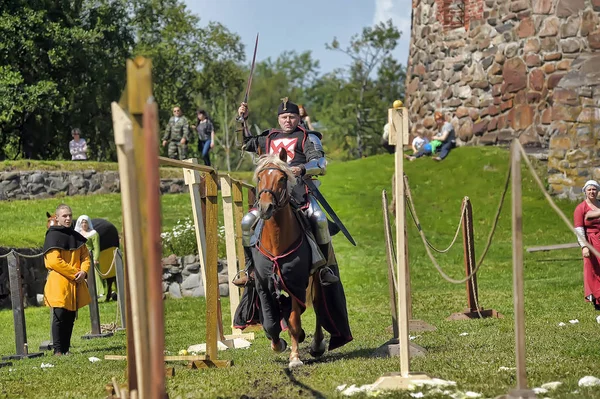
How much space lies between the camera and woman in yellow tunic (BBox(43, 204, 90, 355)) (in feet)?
45.3

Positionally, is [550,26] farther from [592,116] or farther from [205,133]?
[205,133]

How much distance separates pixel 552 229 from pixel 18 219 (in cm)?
1203

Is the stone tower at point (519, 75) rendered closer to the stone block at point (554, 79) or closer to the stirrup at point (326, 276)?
the stone block at point (554, 79)

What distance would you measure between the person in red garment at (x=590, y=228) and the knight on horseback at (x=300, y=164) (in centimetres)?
412

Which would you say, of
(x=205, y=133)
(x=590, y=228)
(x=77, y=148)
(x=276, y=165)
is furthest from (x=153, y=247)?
(x=77, y=148)

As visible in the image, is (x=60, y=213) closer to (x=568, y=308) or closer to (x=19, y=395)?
(x=19, y=395)

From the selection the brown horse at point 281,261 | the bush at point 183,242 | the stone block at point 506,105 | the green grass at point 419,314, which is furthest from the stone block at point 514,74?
the brown horse at point 281,261

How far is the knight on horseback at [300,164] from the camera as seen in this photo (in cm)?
1070

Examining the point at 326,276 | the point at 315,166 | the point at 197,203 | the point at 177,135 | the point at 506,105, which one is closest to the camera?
the point at 315,166

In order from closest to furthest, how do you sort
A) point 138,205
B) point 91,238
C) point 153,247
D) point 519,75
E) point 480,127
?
point 153,247
point 138,205
point 91,238
point 519,75
point 480,127

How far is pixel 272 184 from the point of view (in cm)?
996

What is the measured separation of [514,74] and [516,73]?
0.22 ft

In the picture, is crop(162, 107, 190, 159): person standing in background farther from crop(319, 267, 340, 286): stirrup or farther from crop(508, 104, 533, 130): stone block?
crop(319, 267, 340, 286): stirrup


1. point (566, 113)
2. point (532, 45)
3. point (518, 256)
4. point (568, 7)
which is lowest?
point (518, 256)
